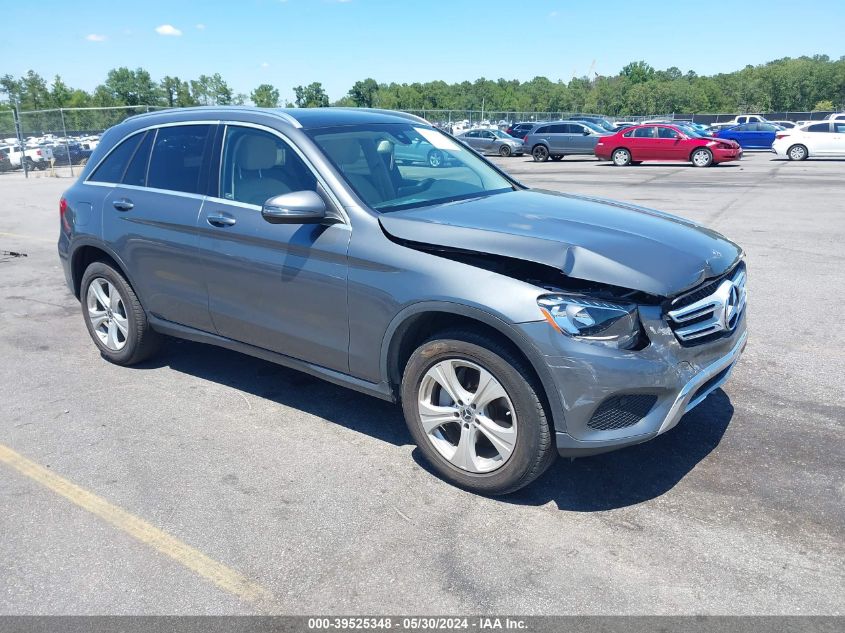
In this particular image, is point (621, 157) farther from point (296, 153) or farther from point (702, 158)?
point (296, 153)

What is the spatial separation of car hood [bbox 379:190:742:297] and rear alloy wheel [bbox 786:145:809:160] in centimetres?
2956

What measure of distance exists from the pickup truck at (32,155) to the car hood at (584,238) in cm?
3027

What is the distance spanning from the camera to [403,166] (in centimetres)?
447

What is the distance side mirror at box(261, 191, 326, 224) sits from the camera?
3.75 meters

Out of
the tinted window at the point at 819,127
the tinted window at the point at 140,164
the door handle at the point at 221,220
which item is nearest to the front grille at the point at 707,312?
the door handle at the point at 221,220

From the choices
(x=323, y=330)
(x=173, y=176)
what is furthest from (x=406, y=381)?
(x=173, y=176)

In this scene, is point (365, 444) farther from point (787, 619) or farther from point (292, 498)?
point (787, 619)

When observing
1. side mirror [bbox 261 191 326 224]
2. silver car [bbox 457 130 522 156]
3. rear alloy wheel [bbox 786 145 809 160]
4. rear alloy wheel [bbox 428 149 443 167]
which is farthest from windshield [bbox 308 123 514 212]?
silver car [bbox 457 130 522 156]

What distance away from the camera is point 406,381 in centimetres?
371

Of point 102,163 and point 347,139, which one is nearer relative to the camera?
point 347,139

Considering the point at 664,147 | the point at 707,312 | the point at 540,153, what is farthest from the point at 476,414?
the point at 540,153

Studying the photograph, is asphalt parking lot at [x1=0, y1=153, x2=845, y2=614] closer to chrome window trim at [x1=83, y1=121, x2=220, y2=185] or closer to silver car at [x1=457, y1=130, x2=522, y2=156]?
chrome window trim at [x1=83, y1=121, x2=220, y2=185]

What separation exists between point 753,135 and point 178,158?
39812mm

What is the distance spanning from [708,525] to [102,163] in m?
4.81
